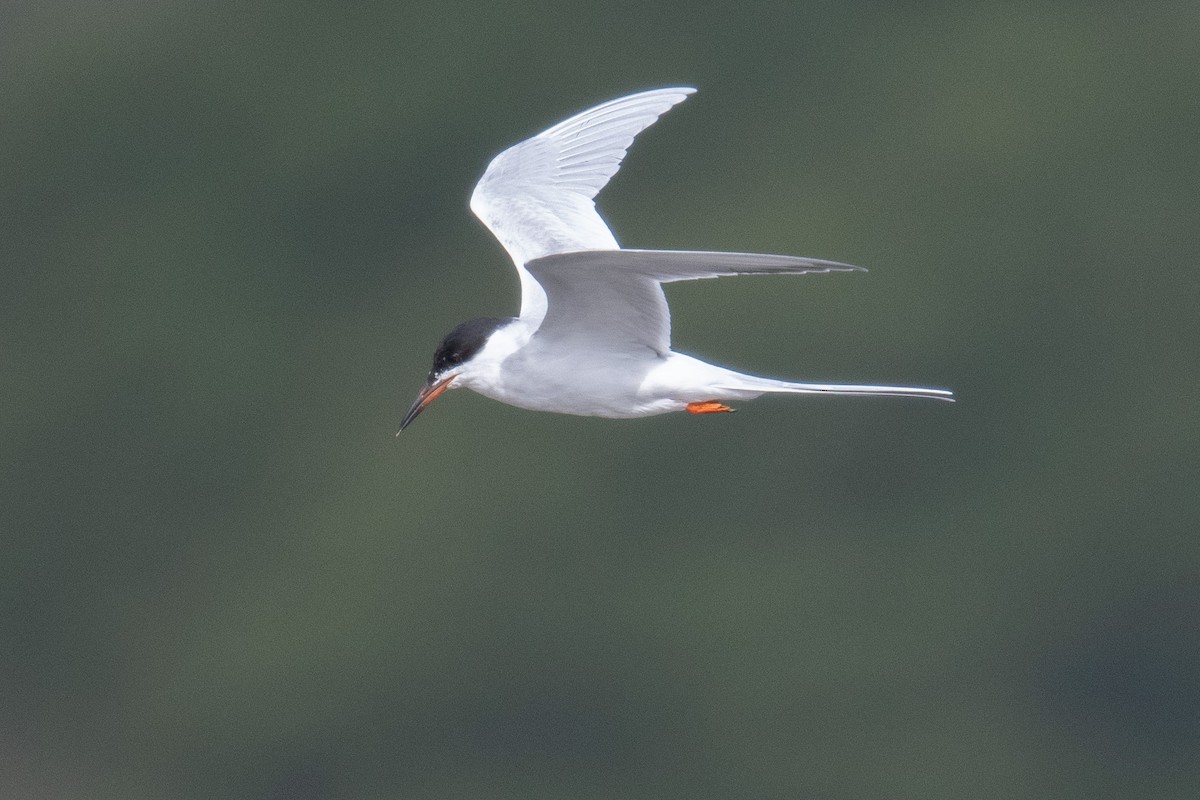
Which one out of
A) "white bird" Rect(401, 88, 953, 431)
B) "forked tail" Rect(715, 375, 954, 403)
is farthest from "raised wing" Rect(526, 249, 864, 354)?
"forked tail" Rect(715, 375, 954, 403)

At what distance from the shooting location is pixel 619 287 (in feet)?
31.3

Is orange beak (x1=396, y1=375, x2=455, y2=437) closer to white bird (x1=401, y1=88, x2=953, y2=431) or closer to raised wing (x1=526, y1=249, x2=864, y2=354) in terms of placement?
white bird (x1=401, y1=88, x2=953, y2=431)

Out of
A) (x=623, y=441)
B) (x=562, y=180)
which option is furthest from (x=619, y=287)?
(x=623, y=441)

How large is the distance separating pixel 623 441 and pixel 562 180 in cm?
3117

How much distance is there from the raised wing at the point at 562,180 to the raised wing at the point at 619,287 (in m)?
1.02

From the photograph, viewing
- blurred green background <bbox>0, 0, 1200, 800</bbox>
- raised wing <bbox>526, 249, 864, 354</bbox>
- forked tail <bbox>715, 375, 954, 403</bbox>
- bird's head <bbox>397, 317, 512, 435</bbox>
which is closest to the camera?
raised wing <bbox>526, 249, 864, 354</bbox>

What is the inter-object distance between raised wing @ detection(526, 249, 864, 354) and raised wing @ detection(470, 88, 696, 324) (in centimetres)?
102

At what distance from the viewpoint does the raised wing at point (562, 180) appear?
36.1 feet

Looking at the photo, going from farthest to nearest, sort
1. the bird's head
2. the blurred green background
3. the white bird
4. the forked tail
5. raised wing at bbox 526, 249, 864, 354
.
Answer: the blurred green background → the bird's head → the white bird → the forked tail → raised wing at bbox 526, 249, 864, 354

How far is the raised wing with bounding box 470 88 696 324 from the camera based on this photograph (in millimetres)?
11008

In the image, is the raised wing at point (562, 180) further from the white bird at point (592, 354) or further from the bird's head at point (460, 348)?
the bird's head at point (460, 348)

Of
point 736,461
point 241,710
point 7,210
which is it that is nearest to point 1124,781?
point 736,461

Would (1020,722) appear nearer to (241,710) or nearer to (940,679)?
(940,679)

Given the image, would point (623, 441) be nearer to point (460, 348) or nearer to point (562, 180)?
point (562, 180)
